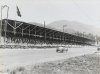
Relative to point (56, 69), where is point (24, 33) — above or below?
above

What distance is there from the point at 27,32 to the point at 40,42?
9891 mm

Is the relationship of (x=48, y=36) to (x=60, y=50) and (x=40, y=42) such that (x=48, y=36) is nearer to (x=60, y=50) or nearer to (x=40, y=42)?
(x=40, y=42)

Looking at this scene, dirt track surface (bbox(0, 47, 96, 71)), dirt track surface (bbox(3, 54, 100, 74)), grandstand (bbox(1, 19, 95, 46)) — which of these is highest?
grandstand (bbox(1, 19, 95, 46))

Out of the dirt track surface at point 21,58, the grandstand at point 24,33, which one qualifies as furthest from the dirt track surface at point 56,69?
A: the grandstand at point 24,33

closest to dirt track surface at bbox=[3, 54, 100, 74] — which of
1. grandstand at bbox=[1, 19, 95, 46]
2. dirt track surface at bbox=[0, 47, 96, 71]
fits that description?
dirt track surface at bbox=[0, 47, 96, 71]

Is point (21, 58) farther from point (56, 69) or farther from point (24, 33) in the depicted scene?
point (24, 33)

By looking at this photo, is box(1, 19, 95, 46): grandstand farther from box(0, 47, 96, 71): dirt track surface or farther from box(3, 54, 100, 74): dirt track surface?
box(3, 54, 100, 74): dirt track surface

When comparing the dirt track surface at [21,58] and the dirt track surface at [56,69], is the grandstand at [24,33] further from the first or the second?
the dirt track surface at [56,69]

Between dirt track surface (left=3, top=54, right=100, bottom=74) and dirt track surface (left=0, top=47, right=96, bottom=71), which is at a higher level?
dirt track surface (left=0, top=47, right=96, bottom=71)

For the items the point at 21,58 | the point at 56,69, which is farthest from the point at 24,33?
the point at 56,69

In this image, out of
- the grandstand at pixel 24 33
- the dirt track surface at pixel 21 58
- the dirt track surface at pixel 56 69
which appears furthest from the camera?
the grandstand at pixel 24 33

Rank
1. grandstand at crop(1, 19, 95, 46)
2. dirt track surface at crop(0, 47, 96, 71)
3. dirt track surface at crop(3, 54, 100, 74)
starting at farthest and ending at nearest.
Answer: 1. grandstand at crop(1, 19, 95, 46)
2. dirt track surface at crop(0, 47, 96, 71)
3. dirt track surface at crop(3, 54, 100, 74)

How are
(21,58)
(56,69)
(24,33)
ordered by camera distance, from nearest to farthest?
(56,69), (21,58), (24,33)

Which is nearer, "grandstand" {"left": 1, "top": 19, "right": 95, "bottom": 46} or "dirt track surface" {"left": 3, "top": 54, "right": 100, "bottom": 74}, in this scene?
"dirt track surface" {"left": 3, "top": 54, "right": 100, "bottom": 74}
